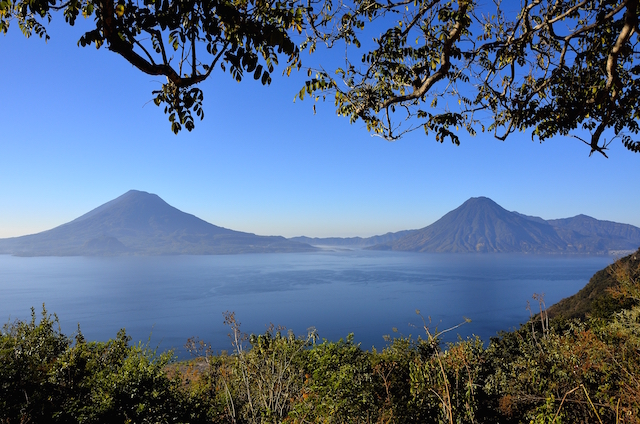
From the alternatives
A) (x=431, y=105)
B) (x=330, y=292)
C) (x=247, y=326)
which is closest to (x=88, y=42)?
(x=431, y=105)

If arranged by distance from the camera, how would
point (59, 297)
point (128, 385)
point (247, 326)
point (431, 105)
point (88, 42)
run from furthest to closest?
point (59, 297) → point (247, 326) → point (128, 385) → point (431, 105) → point (88, 42)

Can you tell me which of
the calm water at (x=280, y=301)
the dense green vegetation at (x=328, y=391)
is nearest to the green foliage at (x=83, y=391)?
the dense green vegetation at (x=328, y=391)

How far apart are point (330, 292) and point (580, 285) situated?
66.7 metres

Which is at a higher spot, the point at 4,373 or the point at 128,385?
the point at 4,373

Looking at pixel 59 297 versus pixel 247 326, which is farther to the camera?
pixel 59 297

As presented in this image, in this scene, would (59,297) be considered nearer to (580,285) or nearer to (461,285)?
(461,285)

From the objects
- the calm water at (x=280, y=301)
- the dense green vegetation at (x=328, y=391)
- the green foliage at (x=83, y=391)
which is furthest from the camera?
the calm water at (x=280, y=301)

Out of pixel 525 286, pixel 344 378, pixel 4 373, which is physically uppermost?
pixel 4 373

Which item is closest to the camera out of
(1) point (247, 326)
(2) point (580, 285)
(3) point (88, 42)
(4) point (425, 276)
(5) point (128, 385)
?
(3) point (88, 42)

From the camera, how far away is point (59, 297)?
79.2 meters

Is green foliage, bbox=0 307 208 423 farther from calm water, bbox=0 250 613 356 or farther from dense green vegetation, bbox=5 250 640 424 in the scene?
calm water, bbox=0 250 613 356

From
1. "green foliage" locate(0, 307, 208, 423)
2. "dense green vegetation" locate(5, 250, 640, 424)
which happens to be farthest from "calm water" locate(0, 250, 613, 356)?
"green foliage" locate(0, 307, 208, 423)

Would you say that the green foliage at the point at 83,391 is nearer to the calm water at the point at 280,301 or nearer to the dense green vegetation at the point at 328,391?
the dense green vegetation at the point at 328,391

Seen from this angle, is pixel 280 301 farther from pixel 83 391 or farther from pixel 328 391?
pixel 328 391
